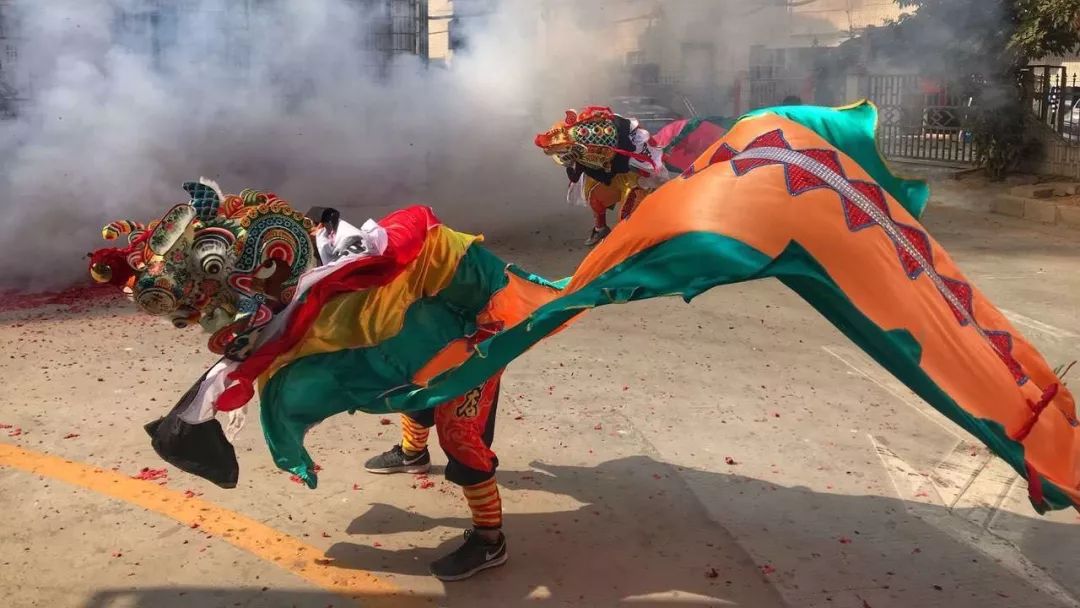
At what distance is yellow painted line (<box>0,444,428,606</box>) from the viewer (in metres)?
3.07

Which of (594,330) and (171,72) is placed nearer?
(594,330)

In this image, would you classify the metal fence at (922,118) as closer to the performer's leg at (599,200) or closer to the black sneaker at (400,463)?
the performer's leg at (599,200)

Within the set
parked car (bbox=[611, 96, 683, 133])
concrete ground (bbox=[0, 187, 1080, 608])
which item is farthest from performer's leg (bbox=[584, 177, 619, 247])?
parked car (bbox=[611, 96, 683, 133])

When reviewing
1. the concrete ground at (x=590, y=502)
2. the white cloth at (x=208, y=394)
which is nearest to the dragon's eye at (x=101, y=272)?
the white cloth at (x=208, y=394)

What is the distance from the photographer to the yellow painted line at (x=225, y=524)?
307 cm

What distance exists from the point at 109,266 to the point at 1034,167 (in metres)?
12.0

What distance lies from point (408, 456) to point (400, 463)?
0.04 m

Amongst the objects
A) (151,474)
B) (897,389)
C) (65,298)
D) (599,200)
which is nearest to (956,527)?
(897,389)

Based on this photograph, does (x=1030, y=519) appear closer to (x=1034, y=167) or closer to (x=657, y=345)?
(x=657, y=345)

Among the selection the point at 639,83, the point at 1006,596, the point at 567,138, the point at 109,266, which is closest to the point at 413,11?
the point at 639,83

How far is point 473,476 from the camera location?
309 cm

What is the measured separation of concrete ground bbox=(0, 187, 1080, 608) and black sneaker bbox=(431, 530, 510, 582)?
0.15 feet

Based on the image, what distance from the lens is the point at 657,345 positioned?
5570mm

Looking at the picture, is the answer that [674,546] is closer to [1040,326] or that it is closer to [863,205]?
[863,205]
